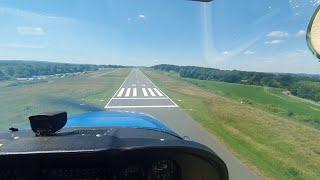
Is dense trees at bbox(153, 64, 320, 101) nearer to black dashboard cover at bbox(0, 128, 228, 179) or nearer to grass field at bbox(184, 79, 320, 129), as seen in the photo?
grass field at bbox(184, 79, 320, 129)

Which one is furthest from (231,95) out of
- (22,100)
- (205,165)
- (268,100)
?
(205,165)

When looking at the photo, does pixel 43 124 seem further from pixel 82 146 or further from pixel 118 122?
pixel 118 122

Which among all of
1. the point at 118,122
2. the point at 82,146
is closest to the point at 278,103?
the point at 118,122

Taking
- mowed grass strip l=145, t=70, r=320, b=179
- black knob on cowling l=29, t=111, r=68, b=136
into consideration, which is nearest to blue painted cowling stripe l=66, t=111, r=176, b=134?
black knob on cowling l=29, t=111, r=68, b=136

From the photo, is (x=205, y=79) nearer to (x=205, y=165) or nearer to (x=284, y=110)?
(x=284, y=110)

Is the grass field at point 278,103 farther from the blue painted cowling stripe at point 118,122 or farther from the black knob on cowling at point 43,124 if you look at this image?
the black knob on cowling at point 43,124

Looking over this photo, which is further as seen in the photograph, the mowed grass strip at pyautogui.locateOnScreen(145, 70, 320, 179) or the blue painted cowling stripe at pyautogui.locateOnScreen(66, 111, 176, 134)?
the mowed grass strip at pyautogui.locateOnScreen(145, 70, 320, 179)

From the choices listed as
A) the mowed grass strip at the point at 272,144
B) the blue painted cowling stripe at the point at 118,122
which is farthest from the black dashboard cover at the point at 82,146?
the mowed grass strip at the point at 272,144

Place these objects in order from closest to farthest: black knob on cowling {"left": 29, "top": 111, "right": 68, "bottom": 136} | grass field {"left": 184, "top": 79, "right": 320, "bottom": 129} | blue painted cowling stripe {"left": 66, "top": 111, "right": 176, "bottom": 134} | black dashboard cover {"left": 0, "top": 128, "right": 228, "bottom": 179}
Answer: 1. black dashboard cover {"left": 0, "top": 128, "right": 228, "bottom": 179}
2. black knob on cowling {"left": 29, "top": 111, "right": 68, "bottom": 136}
3. blue painted cowling stripe {"left": 66, "top": 111, "right": 176, "bottom": 134}
4. grass field {"left": 184, "top": 79, "right": 320, "bottom": 129}

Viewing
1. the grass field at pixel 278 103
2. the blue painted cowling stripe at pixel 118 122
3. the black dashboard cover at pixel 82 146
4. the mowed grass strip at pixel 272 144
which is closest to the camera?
the black dashboard cover at pixel 82 146

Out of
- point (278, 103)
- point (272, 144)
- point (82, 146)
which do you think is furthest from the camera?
point (278, 103)

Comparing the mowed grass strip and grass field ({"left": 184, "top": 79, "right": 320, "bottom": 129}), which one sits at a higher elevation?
the mowed grass strip
